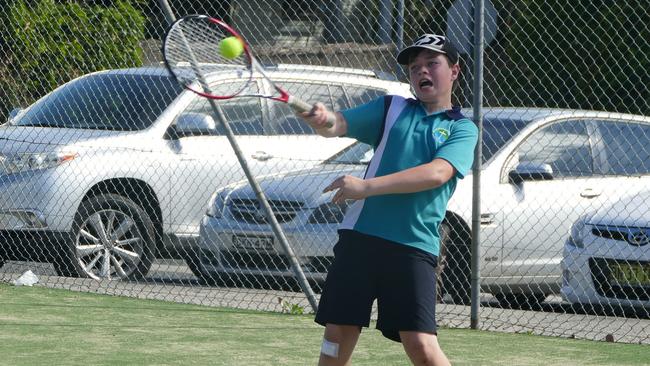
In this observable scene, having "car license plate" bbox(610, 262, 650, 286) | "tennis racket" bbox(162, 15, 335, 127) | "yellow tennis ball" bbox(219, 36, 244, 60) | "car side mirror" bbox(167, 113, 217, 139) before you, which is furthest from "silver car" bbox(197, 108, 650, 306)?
"yellow tennis ball" bbox(219, 36, 244, 60)

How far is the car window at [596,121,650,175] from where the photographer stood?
397 inches

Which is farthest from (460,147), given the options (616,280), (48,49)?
(48,49)

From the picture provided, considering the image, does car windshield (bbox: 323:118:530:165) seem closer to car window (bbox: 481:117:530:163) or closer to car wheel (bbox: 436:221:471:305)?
car window (bbox: 481:117:530:163)

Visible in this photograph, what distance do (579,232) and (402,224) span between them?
4.41 m

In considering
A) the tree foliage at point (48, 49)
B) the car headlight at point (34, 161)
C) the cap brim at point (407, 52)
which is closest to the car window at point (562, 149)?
the car headlight at point (34, 161)

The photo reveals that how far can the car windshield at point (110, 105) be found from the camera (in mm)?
10750

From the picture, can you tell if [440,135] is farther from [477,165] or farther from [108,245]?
[108,245]

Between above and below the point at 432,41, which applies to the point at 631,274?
above

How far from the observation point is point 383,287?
16.9 ft

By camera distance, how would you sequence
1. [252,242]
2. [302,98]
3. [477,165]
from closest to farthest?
[477,165], [252,242], [302,98]

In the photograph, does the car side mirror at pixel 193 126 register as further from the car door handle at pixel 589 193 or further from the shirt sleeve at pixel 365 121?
the shirt sleeve at pixel 365 121

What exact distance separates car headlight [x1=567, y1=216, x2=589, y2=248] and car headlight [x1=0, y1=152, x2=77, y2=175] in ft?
11.9

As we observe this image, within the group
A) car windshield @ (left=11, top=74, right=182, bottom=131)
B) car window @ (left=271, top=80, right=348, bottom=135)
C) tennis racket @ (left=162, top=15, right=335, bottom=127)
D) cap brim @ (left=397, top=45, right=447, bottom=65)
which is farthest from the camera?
car window @ (left=271, top=80, right=348, bottom=135)

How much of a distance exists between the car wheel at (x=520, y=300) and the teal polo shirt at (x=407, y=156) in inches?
201
